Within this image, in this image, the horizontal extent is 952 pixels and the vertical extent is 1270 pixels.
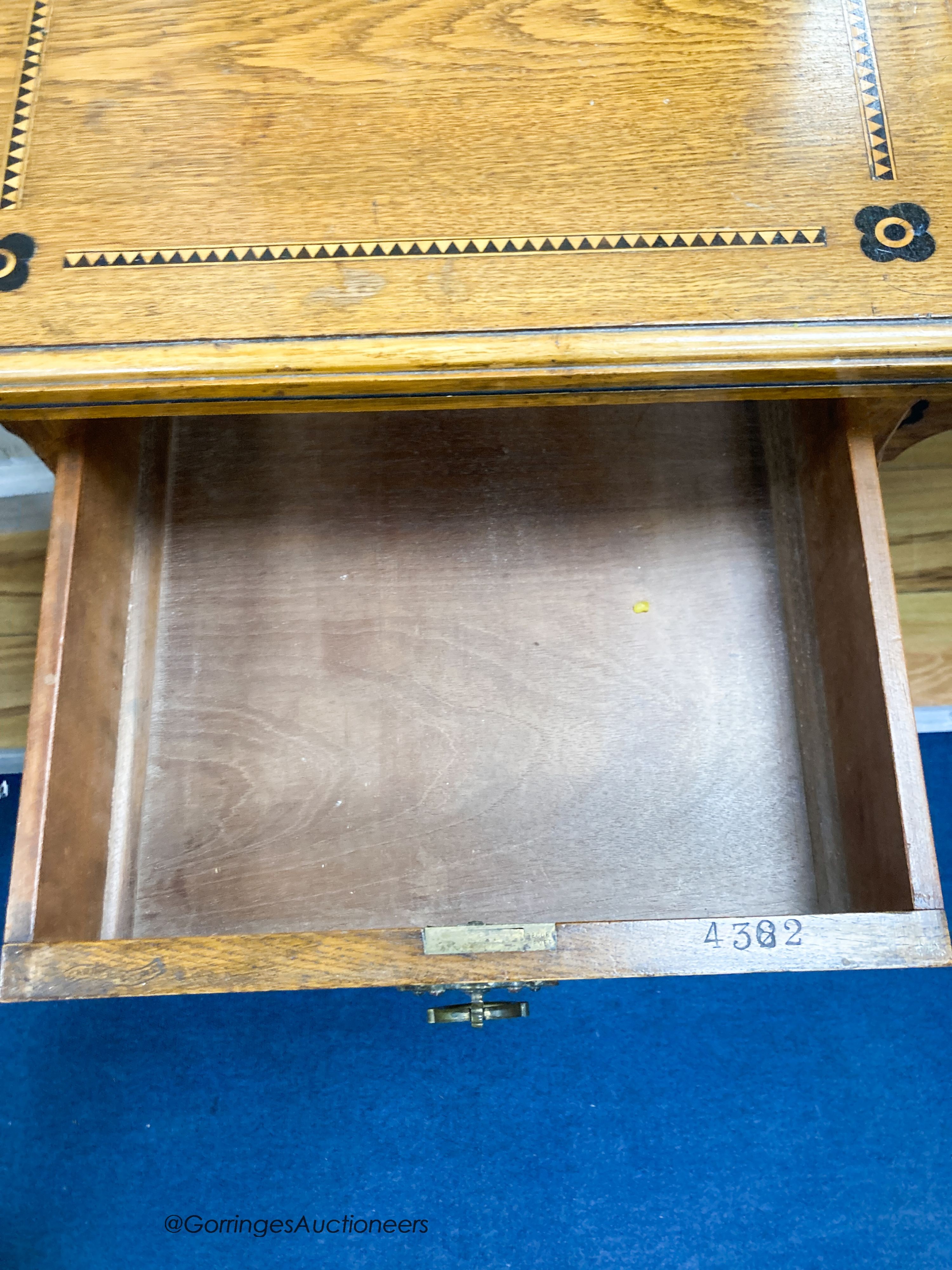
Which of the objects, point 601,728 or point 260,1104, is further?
point 260,1104

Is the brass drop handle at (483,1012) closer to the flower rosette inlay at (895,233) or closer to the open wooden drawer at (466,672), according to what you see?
the open wooden drawer at (466,672)

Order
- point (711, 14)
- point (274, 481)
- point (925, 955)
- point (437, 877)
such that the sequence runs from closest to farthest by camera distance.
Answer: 1. point (925, 955)
2. point (711, 14)
3. point (437, 877)
4. point (274, 481)

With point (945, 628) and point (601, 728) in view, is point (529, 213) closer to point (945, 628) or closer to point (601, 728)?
point (601, 728)

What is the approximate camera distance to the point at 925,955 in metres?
0.66

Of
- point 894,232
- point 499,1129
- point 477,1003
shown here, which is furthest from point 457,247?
point 499,1129

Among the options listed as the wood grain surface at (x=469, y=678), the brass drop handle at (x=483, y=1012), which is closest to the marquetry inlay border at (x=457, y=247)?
the wood grain surface at (x=469, y=678)

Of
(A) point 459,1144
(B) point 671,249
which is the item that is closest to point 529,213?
(B) point 671,249

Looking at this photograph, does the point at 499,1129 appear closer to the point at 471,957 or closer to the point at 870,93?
the point at 471,957

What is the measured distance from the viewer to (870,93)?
2.39ft

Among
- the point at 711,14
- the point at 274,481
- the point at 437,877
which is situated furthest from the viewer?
the point at 274,481

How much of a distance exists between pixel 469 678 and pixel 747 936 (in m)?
0.38

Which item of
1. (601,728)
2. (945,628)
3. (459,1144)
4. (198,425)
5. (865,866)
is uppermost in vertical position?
(198,425)

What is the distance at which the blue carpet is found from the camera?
1.03 m

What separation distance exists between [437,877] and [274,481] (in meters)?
0.42
